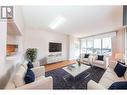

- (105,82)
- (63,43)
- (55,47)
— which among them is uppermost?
(63,43)

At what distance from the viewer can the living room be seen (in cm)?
227

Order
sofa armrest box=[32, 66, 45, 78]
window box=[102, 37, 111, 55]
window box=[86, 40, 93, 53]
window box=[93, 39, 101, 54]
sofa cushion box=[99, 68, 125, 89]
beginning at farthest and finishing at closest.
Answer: window box=[86, 40, 93, 53] → window box=[93, 39, 101, 54] → window box=[102, 37, 111, 55] → sofa armrest box=[32, 66, 45, 78] → sofa cushion box=[99, 68, 125, 89]

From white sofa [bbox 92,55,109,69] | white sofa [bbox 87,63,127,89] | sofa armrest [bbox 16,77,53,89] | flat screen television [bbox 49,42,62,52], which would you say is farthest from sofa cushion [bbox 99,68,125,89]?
flat screen television [bbox 49,42,62,52]

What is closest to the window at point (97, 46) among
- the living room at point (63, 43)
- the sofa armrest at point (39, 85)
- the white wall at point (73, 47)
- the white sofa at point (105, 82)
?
the living room at point (63, 43)

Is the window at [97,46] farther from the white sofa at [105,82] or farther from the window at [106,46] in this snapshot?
the white sofa at [105,82]

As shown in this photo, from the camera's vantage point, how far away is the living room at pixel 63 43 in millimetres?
2271

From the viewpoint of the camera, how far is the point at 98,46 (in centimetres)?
695

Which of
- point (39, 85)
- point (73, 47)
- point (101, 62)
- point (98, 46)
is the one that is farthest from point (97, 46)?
point (39, 85)

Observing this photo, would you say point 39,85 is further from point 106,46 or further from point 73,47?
point 73,47

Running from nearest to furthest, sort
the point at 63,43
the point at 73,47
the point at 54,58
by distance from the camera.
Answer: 1. the point at 54,58
2. the point at 63,43
3. the point at 73,47

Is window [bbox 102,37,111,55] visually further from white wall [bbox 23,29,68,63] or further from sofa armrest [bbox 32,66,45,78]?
sofa armrest [bbox 32,66,45,78]

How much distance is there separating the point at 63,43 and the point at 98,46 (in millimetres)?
2531

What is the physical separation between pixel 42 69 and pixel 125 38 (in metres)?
4.30
